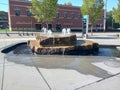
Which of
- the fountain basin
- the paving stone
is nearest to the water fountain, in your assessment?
the fountain basin

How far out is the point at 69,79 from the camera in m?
6.23

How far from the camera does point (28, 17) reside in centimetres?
4800

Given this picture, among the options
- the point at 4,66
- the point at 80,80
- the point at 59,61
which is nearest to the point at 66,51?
the point at 59,61

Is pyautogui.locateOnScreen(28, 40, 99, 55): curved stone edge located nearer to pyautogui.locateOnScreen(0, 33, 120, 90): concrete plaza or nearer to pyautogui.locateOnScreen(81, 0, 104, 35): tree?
pyautogui.locateOnScreen(0, 33, 120, 90): concrete plaza

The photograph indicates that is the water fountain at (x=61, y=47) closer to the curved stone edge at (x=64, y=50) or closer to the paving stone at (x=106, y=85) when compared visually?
the curved stone edge at (x=64, y=50)

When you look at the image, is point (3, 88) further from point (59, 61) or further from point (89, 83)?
point (59, 61)

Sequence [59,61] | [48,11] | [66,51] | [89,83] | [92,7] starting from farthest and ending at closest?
[48,11], [92,7], [66,51], [59,61], [89,83]

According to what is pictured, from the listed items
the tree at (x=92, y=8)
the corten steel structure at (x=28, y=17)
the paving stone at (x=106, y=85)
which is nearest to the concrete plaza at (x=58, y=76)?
the paving stone at (x=106, y=85)

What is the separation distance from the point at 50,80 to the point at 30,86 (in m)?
0.81

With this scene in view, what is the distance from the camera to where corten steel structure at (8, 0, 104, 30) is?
46006mm

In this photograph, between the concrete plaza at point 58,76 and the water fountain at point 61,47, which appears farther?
the water fountain at point 61,47

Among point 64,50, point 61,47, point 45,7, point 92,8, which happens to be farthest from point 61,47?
point 45,7

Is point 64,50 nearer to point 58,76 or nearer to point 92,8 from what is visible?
point 58,76

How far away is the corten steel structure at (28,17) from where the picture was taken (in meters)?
Result: 46.0
